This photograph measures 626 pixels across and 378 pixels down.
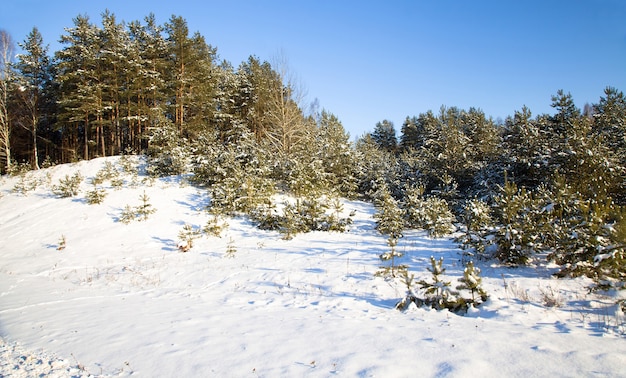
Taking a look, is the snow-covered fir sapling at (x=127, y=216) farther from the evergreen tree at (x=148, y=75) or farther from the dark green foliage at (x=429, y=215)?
the dark green foliage at (x=429, y=215)

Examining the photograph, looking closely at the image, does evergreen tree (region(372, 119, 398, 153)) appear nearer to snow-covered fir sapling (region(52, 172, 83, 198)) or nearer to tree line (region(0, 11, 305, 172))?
tree line (region(0, 11, 305, 172))

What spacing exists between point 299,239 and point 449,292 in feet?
25.4

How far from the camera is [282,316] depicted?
582 cm

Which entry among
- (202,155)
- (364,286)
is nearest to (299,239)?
(364,286)

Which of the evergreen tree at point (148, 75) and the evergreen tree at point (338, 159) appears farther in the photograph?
the evergreen tree at point (148, 75)

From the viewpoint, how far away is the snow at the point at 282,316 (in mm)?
3791

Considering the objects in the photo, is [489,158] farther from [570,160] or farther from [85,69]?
[85,69]

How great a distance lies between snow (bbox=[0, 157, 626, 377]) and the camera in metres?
3.79

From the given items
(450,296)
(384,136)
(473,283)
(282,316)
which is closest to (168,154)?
(282,316)

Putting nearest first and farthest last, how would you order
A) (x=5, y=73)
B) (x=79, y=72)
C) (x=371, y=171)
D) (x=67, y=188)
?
(x=67, y=188)
(x=371, y=171)
(x=79, y=72)
(x=5, y=73)

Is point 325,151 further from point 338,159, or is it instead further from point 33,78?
point 33,78

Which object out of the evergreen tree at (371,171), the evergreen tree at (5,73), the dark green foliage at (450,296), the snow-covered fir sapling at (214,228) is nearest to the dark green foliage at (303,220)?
the snow-covered fir sapling at (214,228)

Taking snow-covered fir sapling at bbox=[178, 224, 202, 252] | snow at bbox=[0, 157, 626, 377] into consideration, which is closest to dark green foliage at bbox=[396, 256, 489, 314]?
snow at bbox=[0, 157, 626, 377]

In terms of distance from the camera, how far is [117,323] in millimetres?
5766
